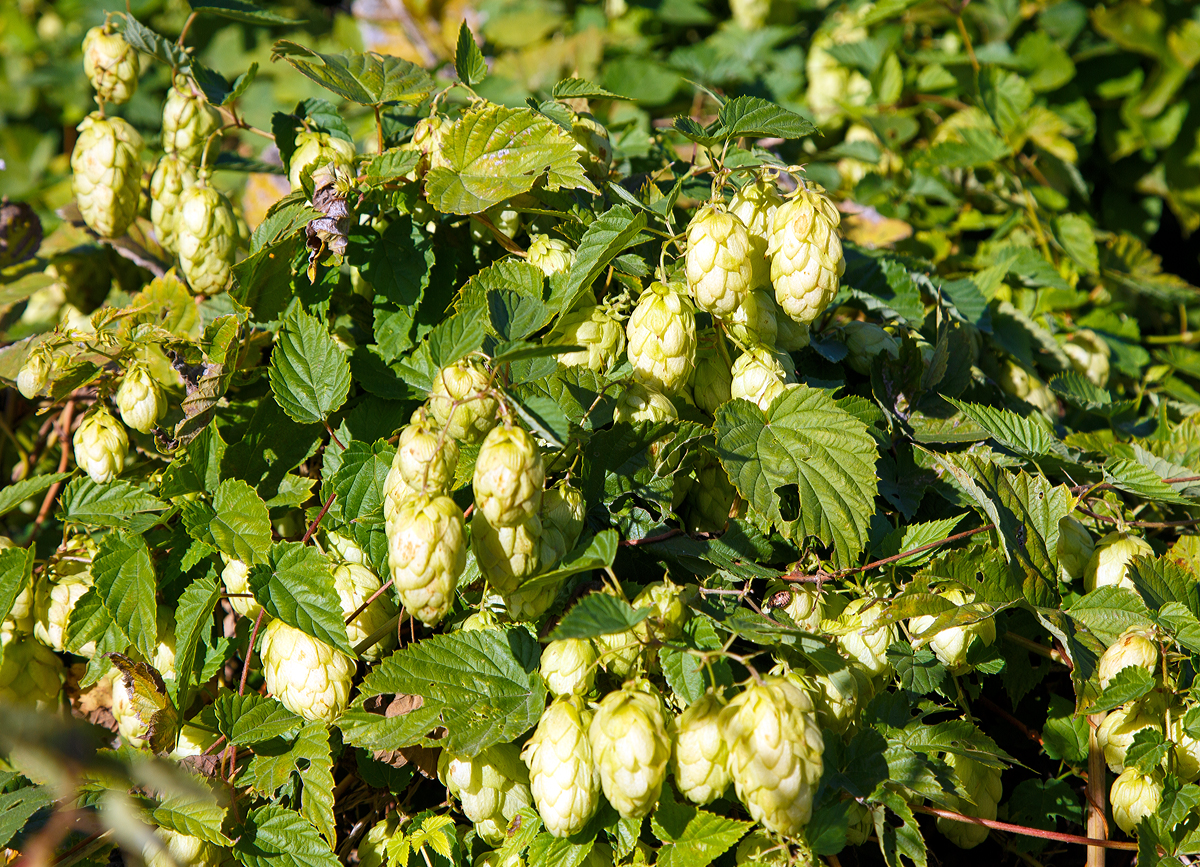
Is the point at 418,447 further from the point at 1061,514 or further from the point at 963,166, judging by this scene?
the point at 963,166

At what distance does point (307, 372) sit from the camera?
4.28 ft

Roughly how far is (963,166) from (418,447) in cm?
207

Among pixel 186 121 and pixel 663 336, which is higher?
pixel 186 121

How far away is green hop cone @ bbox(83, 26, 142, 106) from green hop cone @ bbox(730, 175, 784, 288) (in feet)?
3.87

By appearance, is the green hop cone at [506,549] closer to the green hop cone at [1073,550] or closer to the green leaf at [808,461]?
the green leaf at [808,461]

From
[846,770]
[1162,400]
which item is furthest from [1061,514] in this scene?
[1162,400]

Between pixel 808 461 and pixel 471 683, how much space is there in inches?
21.2

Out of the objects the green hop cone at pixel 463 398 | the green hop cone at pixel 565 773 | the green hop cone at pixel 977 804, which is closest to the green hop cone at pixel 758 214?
the green hop cone at pixel 463 398

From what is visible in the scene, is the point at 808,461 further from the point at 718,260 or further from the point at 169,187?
the point at 169,187

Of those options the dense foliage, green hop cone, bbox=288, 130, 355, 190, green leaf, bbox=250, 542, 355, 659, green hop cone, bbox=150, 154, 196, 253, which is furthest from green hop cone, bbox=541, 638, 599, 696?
green hop cone, bbox=150, 154, 196, 253

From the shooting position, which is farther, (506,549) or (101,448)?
(101,448)

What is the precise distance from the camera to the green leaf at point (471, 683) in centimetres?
105

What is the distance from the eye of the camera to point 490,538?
0.95 meters

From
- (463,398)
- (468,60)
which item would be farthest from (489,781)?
(468,60)
